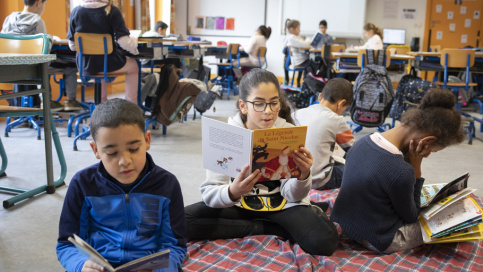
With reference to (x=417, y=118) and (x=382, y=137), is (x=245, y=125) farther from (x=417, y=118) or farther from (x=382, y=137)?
(x=417, y=118)

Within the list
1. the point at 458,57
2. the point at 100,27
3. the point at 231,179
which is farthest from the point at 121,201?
the point at 458,57

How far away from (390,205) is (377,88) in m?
2.67

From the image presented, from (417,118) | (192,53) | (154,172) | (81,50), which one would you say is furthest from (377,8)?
(154,172)

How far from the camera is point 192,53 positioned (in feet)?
17.1

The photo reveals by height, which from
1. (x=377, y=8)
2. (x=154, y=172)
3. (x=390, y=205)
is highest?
(x=377, y=8)

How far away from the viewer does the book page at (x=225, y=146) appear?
153 cm

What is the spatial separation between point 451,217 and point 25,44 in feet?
7.85

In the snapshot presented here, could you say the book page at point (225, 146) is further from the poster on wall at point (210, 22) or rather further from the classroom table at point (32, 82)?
the poster on wall at point (210, 22)

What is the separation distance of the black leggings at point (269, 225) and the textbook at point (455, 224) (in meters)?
0.36

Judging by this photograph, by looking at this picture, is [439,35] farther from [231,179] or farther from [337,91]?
[231,179]

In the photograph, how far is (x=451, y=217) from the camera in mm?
1852

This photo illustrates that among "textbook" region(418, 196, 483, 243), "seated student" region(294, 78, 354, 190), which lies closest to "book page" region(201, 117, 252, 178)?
"textbook" region(418, 196, 483, 243)

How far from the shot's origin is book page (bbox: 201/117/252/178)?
1.53m

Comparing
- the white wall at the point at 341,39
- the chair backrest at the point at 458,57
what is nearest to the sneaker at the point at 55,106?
the chair backrest at the point at 458,57
